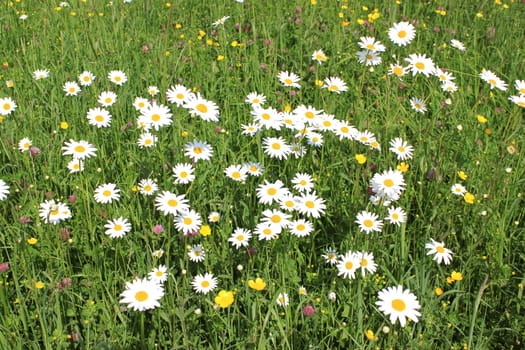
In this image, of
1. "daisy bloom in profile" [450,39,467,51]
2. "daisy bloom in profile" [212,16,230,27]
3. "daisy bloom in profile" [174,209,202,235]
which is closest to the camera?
"daisy bloom in profile" [174,209,202,235]

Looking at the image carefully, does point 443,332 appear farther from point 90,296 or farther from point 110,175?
point 110,175

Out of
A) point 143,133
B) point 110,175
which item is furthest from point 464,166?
point 110,175

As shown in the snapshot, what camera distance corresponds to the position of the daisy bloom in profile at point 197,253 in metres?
1.93

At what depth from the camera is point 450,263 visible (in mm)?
2031

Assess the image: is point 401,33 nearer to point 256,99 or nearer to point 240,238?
point 256,99

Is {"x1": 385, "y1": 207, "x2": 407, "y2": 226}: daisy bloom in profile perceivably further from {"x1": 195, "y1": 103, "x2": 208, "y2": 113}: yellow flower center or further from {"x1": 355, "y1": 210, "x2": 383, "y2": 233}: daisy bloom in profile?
{"x1": 195, "y1": 103, "x2": 208, "y2": 113}: yellow flower center

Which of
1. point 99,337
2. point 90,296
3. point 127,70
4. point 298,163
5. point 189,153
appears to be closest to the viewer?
point 99,337

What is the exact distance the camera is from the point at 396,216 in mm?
2090

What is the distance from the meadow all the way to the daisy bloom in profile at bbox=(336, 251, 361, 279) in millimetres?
11

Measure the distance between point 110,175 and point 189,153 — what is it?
502 mm

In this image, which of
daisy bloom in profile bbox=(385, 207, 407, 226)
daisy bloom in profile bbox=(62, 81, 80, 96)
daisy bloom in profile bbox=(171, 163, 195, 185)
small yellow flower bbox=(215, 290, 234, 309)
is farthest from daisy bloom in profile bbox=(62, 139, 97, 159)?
daisy bloom in profile bbox=(385, 207, 407, 226)

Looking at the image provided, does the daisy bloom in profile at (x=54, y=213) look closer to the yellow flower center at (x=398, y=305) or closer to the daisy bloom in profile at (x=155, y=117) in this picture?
the daisy bloom in profile at (x=155, y=117)

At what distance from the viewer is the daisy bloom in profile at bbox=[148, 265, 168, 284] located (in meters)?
1.73

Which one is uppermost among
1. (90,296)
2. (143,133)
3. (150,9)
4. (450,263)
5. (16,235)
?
(150,9)
